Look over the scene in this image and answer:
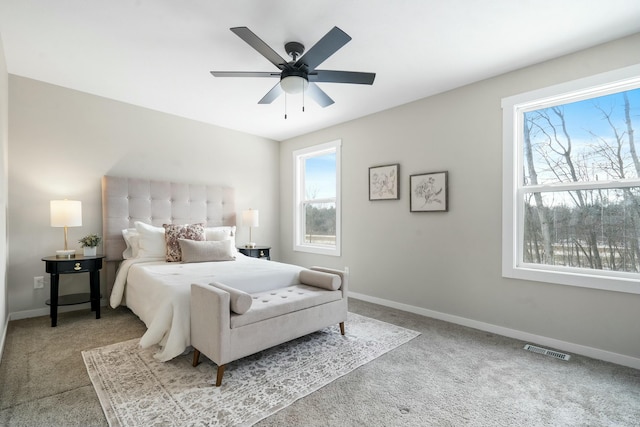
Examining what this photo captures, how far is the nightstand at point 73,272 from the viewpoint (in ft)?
10.1

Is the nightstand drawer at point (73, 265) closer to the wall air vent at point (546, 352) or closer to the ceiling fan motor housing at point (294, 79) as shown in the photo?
the ceiling fan motor housing at point (294, 79)

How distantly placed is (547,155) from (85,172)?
4.94m

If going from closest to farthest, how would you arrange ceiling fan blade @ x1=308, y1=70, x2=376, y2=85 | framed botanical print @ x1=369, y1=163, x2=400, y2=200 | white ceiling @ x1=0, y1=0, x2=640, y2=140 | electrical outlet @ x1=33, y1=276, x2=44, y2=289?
white ceiling @ x1=0, y1=0, x2=640, y2=140, ceiling fan blade @ x1=308, y1=70, x2=376, y2=85, electrical outlet @ x1=33, y1=276, x2=44, y2=289, framed botanical print @ x1=369, y1=163, x2=400, y2=200

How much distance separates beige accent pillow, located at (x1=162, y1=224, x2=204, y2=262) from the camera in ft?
Answer: 11.7

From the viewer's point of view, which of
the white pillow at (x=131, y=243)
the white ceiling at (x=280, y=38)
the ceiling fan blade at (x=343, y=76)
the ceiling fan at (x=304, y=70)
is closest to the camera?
the ceiling fan at (x=304, y=70)

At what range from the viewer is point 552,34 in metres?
2.41

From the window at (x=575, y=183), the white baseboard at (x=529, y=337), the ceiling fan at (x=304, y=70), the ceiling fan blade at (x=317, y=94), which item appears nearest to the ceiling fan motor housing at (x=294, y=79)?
the ceiling fan at (x=304, y=70)

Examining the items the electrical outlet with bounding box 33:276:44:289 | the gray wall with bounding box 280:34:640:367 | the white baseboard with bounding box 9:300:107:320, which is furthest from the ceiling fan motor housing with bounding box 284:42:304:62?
the white baseboard with bounding box 9:300:107:320

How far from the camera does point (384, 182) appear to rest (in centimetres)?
406

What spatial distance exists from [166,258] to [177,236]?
0.27 m

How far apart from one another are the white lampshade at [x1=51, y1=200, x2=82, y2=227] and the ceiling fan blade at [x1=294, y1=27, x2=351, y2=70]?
273 cm

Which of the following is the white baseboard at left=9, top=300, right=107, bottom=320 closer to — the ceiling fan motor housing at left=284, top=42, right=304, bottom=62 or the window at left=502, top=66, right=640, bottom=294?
the ceiling fan motor housing at left=284, top=42, right=304, bottom=62

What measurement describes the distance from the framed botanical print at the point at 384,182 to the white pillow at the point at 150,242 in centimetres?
268

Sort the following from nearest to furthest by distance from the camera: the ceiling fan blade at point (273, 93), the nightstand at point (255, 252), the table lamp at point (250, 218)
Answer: the ceiling fan blade at point (273, 93) → the nightstand at point (255, 252) → the table lamp at point (250, 218)
